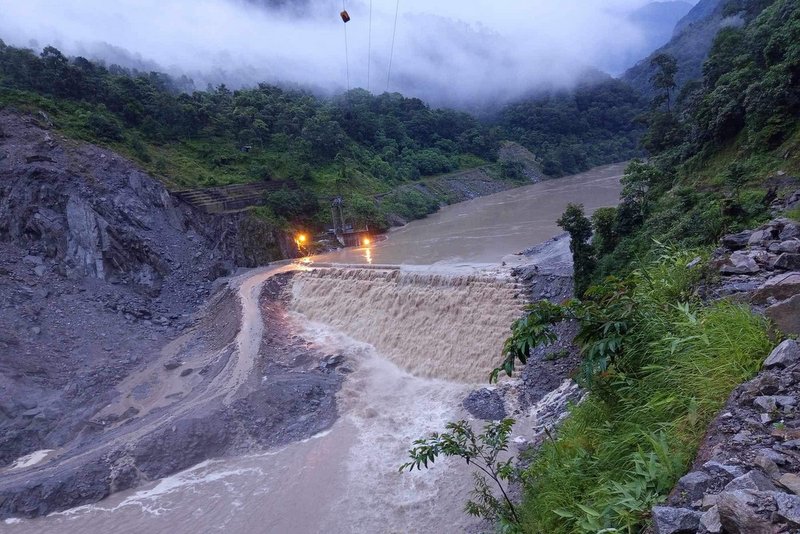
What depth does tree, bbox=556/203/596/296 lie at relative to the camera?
40.5 feet

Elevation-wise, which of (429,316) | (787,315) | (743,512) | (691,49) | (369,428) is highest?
(691,49)

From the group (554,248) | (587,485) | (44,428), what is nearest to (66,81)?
(44,428)

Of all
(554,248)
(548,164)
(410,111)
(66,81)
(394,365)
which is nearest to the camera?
(394,365)

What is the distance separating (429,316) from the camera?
47.7 ft

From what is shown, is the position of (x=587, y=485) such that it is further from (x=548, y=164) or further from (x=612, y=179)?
(x=548, y=164)

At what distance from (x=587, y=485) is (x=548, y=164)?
2041 inches

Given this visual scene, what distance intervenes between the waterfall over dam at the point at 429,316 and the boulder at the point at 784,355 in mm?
9114

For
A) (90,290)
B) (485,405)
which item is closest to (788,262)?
(485,405)

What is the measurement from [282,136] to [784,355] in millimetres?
37105

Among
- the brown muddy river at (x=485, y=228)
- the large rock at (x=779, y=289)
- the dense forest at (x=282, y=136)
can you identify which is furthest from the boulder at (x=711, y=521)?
the dense forest at (x=282, y=136)

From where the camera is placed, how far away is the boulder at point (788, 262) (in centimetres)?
474

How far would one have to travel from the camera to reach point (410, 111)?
55.4 metres

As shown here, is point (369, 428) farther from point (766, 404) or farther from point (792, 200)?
point (792, 200)

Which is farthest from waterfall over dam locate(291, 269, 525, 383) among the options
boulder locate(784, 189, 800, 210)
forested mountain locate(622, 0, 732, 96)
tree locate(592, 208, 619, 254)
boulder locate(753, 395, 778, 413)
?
forested mountain locate(622, 0, 732, 96)
